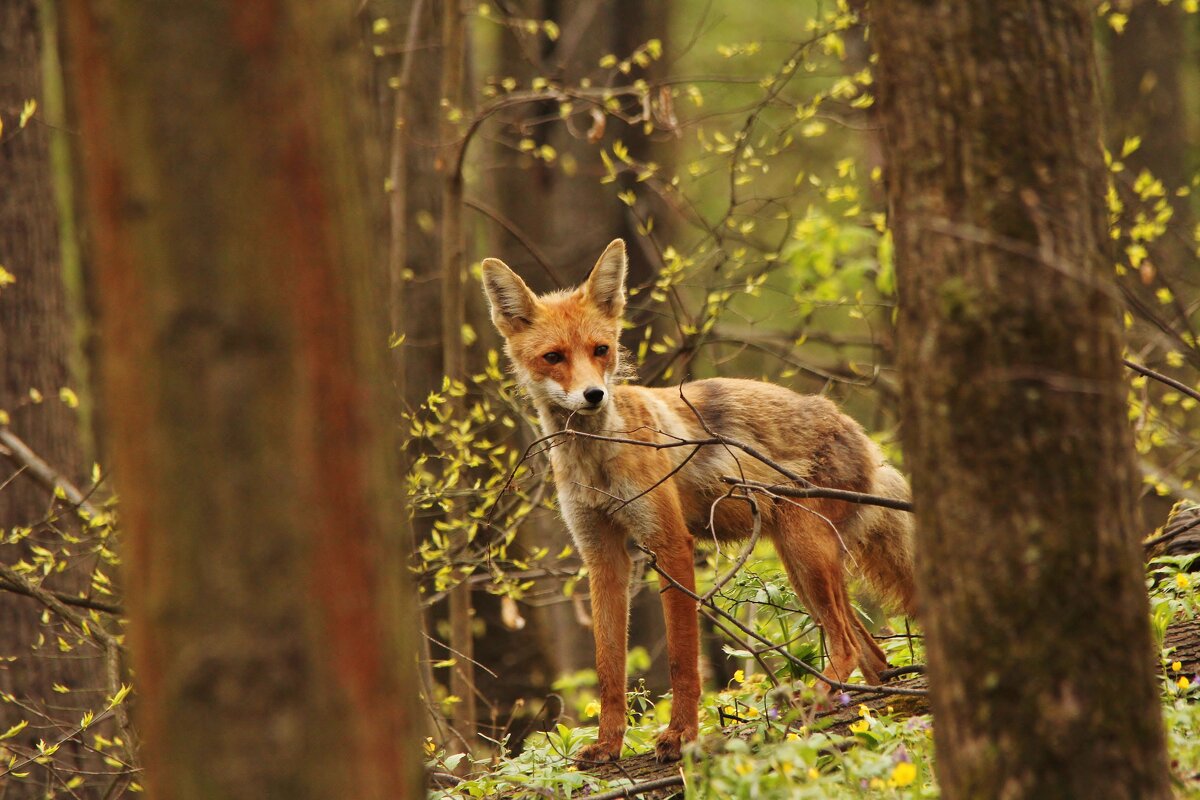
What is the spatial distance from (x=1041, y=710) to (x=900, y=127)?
5.14 ft

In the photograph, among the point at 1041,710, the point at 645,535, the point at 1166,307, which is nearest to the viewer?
the point at 1041,710

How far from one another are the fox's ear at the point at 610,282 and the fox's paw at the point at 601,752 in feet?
8.52

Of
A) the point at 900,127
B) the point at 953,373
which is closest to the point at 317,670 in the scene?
the point at 953,373

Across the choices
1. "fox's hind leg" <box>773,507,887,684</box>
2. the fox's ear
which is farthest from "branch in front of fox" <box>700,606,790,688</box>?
the fox's ear

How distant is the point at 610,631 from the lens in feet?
20.3

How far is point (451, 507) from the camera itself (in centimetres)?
710

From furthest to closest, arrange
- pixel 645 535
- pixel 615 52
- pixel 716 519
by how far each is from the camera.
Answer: pixel 615 52 < pixel 716 519 < pixel 645 535

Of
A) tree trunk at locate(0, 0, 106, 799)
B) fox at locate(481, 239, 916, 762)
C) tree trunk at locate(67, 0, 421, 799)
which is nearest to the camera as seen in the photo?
tree trunk at locate(67, 0, 421, 799)

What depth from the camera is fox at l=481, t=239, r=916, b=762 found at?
19.8 ft

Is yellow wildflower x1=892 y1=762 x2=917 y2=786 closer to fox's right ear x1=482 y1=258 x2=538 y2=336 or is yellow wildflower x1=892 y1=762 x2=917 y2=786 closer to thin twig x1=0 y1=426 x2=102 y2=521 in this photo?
fox's right ear x1=482 y1=258 x2=538 y2=336

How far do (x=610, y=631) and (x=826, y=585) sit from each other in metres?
1.26

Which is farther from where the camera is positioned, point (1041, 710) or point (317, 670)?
point (1041, 710)

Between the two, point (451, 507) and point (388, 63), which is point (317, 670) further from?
point (388, 63)

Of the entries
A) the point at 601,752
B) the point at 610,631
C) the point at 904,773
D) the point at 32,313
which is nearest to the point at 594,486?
the point at 610,631
